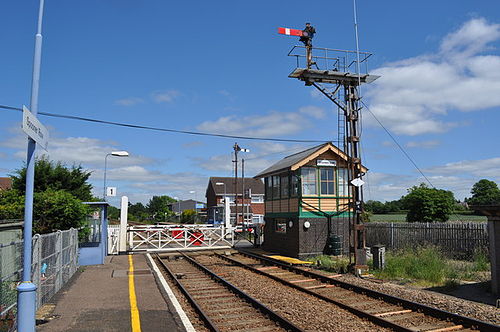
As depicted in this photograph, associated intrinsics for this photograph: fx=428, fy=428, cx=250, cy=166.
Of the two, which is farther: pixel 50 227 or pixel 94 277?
pixel 50 227

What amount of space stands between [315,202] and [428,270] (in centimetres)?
721

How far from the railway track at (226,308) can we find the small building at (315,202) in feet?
20.1

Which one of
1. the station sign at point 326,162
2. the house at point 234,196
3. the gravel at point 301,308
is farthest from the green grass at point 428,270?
the house at point 234,196

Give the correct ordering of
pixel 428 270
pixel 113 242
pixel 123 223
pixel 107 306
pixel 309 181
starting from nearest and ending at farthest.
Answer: pixel 107 306 < pixel 428 270 < pixel 309 181 < pixel 123 223 < pixel 113 242

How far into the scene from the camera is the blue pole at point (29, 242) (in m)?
5.52

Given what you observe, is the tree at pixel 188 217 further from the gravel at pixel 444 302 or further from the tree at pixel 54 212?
the gravel at pixel 444 302

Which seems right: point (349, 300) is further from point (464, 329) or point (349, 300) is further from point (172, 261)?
point (172, 261)

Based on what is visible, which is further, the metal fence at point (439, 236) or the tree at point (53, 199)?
the metal fence at point (439, 236)

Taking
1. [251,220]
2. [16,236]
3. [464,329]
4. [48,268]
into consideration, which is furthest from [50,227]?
[251,220]

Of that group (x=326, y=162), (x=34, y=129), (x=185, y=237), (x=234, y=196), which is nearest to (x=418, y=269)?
(x=326, y=162)

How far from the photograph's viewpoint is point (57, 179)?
98.6ft

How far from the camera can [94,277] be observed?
13867mm

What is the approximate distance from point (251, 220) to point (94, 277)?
42947mm

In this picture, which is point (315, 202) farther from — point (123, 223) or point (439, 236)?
point (123, 223)
